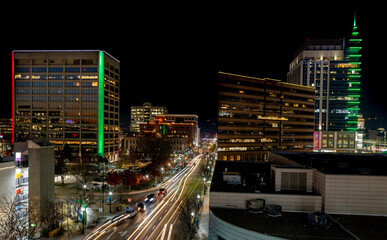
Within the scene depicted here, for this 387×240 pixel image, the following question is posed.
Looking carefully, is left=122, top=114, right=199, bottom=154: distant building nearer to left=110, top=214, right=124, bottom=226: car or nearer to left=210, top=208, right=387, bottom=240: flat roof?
left=110, top=214, right=124, bottom=226: car

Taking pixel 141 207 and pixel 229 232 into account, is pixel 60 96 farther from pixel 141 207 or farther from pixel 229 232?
pixel 229 232

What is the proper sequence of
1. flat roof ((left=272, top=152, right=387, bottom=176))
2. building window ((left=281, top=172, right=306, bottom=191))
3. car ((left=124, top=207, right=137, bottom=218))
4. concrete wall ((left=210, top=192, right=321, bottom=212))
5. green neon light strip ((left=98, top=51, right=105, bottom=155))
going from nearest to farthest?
concrete wall ((left=210, top=192, right=321, bottom=212)) → flat roof ((left=272, top=152, right=387, bottom=176)) → building window ((left=281, top=172, right=306, bottom=191)) → car ((left=124, top=207, right=137, bottom=218)) → green neon light strip ((left=98, top=51, right=105, bottom=155))

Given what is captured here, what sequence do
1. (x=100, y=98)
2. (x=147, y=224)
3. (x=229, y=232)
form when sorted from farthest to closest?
(x=100, y=98), (x=147, y=224), (x=229, y=232)

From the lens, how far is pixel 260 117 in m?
115

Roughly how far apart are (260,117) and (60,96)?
A: 288ft

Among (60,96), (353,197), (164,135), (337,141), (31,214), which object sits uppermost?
(60,96)

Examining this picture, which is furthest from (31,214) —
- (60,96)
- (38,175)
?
(60,96)

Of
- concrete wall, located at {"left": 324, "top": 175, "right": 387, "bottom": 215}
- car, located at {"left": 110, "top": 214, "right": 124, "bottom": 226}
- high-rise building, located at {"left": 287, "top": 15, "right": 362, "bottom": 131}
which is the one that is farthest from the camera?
high-rise building, located at {"left": 287, "top": 15, "right": 362, "bottom": 131}

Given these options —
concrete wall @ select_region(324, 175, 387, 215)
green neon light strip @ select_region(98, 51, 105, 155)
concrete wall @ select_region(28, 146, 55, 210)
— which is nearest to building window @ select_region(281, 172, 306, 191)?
Answer: concrete wall @ select_region(324, 175, 387, 215)

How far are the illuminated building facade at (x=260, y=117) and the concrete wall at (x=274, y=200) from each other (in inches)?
3299

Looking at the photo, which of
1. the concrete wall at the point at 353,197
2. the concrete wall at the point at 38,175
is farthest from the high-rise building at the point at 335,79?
the concrete wall at the point at 38,175

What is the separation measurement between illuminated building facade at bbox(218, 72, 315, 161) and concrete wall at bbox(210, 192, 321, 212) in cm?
8380

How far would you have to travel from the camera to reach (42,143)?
33156 millimetres

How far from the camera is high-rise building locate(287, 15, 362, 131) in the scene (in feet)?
463
